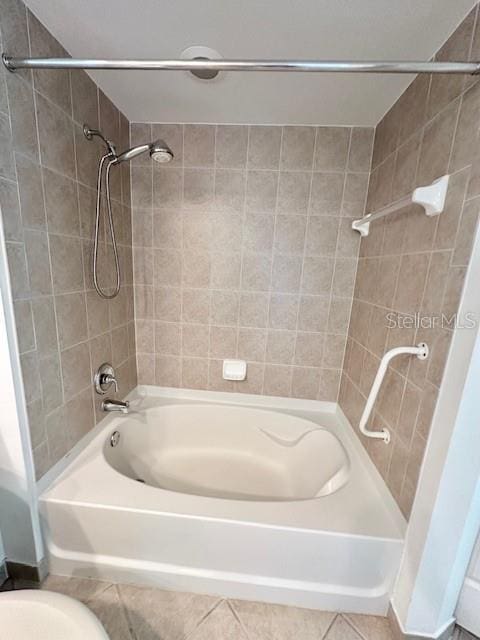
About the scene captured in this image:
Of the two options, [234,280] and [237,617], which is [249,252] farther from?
[237,617]

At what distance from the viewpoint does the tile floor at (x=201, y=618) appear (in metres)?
0.96

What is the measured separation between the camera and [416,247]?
102cm

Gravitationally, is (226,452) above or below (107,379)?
below

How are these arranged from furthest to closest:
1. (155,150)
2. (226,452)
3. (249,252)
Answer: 1. (226,452)
2. (249,252)
3. (155,150)

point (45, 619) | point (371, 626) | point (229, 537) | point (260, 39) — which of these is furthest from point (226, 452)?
point (260, 39)

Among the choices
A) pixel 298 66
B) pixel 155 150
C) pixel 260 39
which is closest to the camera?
pixel 298 66

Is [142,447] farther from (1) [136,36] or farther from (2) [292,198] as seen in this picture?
(1) [136,36]

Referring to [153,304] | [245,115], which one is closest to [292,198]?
[245,115]

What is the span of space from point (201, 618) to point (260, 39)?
6.79ft

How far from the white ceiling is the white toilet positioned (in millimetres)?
1646

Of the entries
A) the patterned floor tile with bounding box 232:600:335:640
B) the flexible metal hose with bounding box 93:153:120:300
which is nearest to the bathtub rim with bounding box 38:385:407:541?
the patterned floor tile with bounding box 232:600:335:640

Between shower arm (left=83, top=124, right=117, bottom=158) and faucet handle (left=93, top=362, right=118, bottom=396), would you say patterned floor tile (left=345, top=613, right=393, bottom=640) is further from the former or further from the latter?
shower arm (left=83, top=124, right=117, bottom=158)

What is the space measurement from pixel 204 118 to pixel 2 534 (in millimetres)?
2067

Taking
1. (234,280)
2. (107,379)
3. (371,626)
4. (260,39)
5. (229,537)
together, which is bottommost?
(371,626)
